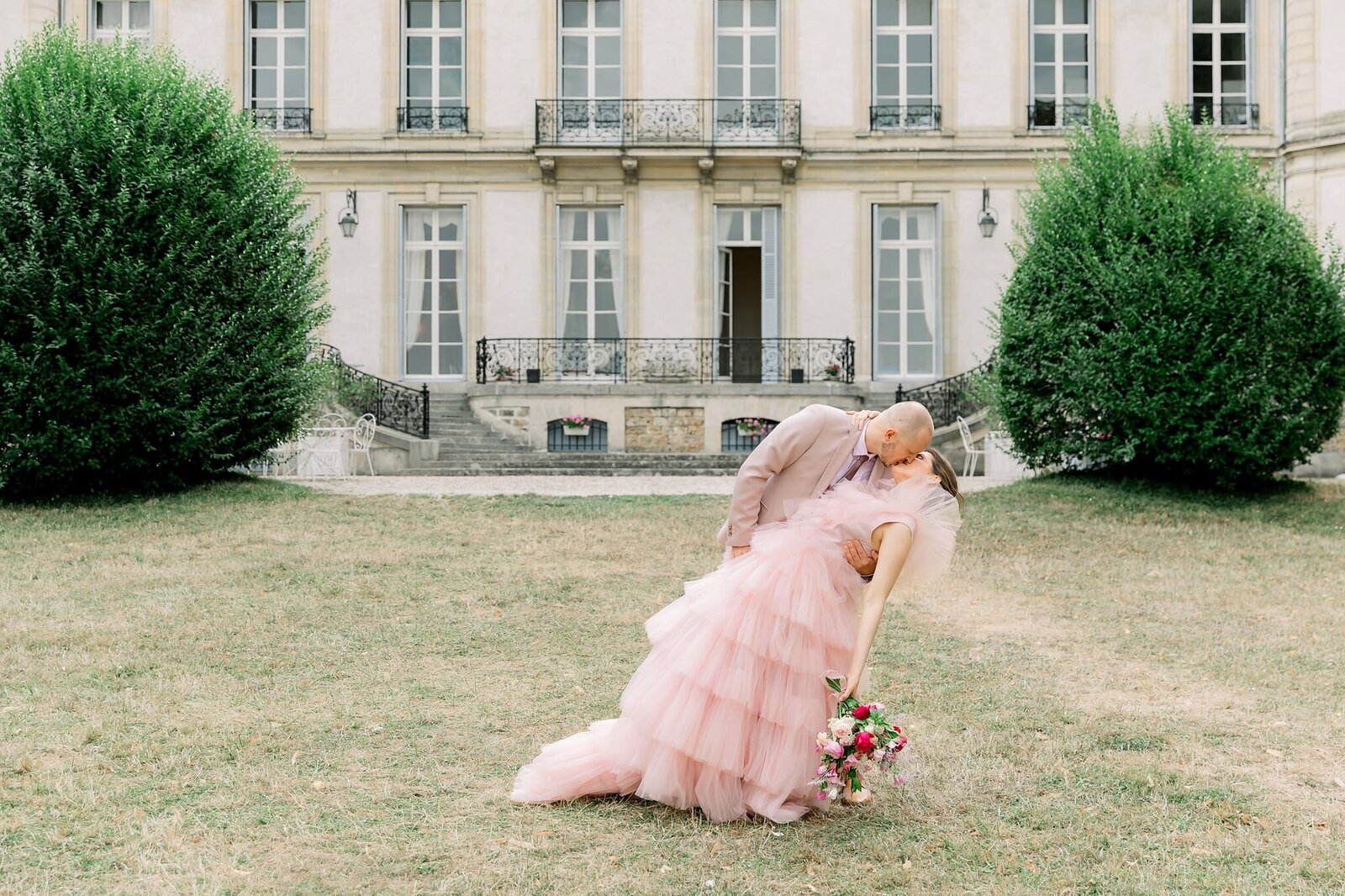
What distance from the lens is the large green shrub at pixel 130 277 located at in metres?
11.2

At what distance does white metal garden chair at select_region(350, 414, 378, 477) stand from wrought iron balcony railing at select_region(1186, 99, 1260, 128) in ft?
45.1

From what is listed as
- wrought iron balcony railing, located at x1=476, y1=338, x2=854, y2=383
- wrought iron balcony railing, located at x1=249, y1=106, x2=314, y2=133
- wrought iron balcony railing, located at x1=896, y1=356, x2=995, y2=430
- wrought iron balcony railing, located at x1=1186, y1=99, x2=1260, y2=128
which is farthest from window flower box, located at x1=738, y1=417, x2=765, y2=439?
wrought iron balcony railing, located at x1=1186, y1=99, x2=1260, y2=128

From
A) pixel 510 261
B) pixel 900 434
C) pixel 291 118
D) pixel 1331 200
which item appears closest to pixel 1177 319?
pixel 1331 200

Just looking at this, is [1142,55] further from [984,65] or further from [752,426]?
[752,426]

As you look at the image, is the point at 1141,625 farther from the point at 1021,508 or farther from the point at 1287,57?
the point at 1287,57

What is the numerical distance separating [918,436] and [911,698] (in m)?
2.34

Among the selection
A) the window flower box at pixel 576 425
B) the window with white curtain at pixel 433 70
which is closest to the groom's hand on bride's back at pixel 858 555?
the window flower box at pixel 576 425

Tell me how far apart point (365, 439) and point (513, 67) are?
7.06 metres

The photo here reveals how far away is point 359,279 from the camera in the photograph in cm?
2020

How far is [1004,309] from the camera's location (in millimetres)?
13242

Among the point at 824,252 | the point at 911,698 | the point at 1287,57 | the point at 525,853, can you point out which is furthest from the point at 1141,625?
the point at 1287,57

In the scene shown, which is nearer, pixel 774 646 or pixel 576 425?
pixel 774 646

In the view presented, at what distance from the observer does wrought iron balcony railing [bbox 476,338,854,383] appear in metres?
19.8

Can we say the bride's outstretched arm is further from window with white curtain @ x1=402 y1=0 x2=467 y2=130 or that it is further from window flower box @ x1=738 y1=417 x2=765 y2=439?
window with white curtain @ x1=402 y1=0 x2=467 y2=130
